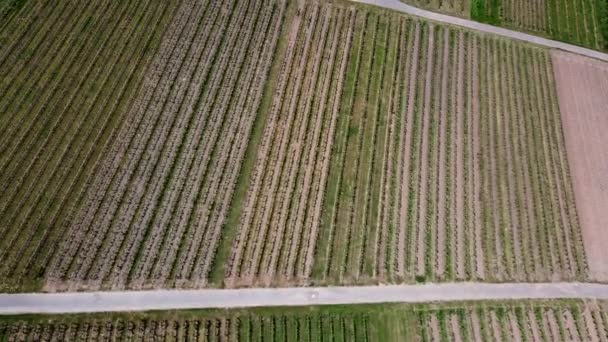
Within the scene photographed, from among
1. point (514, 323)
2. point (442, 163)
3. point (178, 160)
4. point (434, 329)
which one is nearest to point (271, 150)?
point (178, 160)

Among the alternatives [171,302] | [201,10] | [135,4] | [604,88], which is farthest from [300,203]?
[604,88]

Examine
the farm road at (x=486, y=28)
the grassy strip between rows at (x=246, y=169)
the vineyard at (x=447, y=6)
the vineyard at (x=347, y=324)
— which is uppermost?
the vineyard at (x=447, y=6)

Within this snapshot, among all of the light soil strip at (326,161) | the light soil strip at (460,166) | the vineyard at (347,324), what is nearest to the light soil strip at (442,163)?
the light soil strip at (460,166)

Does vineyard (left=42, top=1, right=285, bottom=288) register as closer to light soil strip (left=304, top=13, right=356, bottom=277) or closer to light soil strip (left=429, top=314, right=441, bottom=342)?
light soil strip (left=304, top=13, right=356, bottom=277)

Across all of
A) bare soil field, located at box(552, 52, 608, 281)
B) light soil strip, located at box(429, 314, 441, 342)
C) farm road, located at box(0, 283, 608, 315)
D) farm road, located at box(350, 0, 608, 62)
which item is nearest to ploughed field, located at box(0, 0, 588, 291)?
farm road, located at box(0, 283, 608, 315)

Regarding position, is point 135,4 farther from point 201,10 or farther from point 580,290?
point 580,290

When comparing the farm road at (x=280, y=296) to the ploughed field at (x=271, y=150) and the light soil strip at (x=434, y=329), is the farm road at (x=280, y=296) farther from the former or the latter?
the light soil strip at (x=434, y=329)
